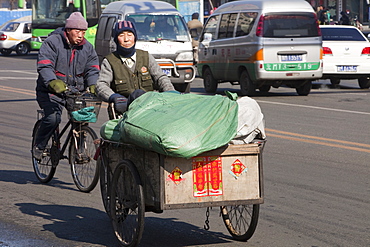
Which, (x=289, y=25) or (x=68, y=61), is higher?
(x=68, y=61)

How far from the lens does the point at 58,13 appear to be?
31609 millimetres

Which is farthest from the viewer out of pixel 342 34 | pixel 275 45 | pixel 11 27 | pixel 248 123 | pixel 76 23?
pixel 11 27

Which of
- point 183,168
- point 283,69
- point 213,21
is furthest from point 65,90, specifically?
point 213,21

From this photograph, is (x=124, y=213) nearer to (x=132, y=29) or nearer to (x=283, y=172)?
(x=132, y=29)

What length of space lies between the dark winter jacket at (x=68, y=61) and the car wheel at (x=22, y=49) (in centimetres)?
3060

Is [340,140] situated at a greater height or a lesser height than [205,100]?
lesser

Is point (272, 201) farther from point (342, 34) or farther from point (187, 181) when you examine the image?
point (342, 34)

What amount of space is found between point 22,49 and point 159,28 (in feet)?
68.5

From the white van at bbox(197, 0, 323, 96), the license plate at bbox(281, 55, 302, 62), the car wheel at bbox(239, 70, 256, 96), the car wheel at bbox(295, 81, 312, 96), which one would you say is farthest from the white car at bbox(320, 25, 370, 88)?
the car wheel at bbox(239, 70, 256, 96)

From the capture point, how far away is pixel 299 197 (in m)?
7.43

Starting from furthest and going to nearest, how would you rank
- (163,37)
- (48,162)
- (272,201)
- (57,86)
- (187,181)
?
(163,37), (48,162), (57,86), (272,201), (187,181)

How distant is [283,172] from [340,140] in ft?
8.53

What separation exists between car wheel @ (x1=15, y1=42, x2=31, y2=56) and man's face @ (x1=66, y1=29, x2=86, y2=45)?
101ft

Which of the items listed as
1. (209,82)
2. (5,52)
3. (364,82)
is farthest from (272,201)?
(5,52)
